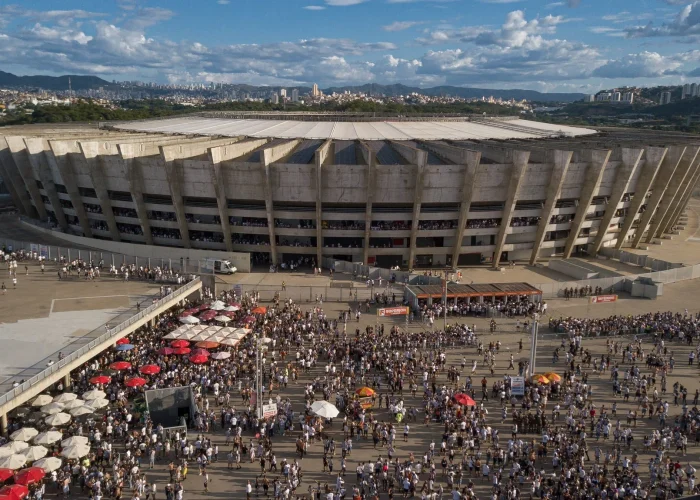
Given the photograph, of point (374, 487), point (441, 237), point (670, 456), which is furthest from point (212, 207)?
point (670, 456)

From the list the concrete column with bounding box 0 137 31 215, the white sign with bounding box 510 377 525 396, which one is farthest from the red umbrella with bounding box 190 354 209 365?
the concrete column with bounding box 0 137 31 215

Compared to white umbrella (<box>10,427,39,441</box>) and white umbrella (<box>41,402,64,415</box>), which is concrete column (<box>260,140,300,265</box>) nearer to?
white umbrella (<box>41,402,64,415</box>)

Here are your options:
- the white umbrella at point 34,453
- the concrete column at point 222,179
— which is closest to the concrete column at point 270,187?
the concrete column at point 222,179

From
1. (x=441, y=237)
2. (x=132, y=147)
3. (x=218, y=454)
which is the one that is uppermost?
(x=132, y=147)

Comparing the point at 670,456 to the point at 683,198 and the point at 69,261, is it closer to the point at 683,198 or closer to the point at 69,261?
the point at 69,261

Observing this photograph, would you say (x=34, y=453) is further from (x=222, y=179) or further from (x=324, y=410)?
(x=222, y=179)

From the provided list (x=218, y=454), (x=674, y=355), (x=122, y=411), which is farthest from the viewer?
(x=674, y=355)

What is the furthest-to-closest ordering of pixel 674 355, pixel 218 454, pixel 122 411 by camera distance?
pixel 674 355
pixel 122 411
pixel 218 454
